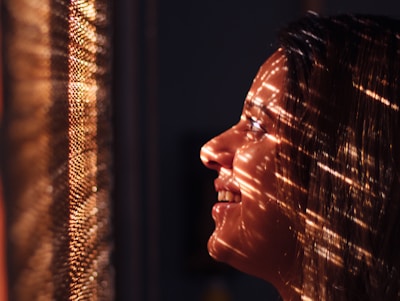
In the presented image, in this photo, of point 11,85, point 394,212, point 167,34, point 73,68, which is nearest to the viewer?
point 11,85

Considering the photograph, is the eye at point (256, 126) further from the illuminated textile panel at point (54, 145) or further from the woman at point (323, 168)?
the illuminated textile panel at point (54, 145)

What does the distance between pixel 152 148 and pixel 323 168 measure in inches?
35.5

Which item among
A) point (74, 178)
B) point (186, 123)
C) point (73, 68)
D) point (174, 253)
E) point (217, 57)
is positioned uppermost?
point (73, 68)

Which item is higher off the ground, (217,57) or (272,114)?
(272,114)

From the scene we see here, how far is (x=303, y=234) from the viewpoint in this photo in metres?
0.86

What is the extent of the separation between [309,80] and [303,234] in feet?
0.62

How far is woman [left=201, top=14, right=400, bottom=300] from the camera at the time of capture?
83 cm

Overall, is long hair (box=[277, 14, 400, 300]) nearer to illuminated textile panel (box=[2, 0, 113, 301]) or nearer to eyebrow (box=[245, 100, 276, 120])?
eyebrow (box=[245, 100, 276, 120])

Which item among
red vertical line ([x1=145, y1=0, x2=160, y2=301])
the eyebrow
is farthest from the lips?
red vertical line ([x1=145, y1=0, x2=160, y2=301])

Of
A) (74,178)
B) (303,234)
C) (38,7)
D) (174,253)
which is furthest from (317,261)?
(174,253)

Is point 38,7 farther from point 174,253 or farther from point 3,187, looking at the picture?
point 174,253

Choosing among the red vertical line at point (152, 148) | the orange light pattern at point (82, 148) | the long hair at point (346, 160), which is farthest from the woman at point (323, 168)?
the red vertical line at point (152, 148)

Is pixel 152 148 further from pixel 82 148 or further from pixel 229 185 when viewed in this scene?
pixel 82 148

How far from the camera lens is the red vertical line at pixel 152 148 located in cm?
169
